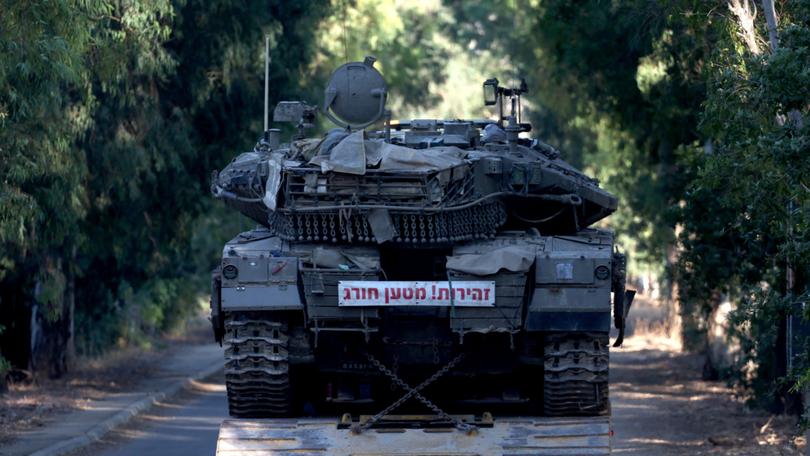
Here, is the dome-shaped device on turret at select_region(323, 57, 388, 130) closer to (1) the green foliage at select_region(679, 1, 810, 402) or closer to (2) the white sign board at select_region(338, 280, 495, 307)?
(2) the white sign board at select_region(338, 280, 495, 307)

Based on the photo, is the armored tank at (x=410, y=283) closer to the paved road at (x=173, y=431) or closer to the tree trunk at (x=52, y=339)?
the paved road at (x=173, y=431)

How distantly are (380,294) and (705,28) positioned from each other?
22.8 ft

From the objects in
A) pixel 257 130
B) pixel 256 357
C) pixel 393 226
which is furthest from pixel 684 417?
pixel 256 357

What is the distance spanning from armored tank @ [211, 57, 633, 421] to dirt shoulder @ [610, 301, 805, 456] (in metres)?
3.58

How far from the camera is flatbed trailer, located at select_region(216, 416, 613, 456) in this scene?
410 inches

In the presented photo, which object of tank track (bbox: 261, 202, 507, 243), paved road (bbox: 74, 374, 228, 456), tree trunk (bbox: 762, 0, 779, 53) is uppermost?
tree trunk (bbox: 762, 0, 779, 53)

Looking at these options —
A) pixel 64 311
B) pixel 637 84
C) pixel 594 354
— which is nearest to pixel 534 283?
pixel 594 354

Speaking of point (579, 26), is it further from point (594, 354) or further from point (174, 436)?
point (594, 354)

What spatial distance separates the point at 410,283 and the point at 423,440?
1.17 meters

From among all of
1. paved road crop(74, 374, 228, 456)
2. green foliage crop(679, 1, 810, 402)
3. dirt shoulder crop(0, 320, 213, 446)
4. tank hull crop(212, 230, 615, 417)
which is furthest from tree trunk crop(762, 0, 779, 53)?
dirt shoulder crop(0, 320, 213, 446)

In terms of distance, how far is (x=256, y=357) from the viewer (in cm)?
1105

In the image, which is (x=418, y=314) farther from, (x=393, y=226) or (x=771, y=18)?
(x=771, y=18)

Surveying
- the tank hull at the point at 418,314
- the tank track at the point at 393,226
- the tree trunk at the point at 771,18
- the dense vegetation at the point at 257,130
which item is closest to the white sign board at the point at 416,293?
the tank hull at the point at 418,314

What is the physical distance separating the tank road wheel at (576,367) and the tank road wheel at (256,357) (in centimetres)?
204
